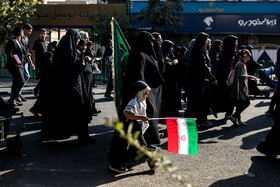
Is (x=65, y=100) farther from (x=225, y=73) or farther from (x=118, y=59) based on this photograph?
(x=225, y=73)

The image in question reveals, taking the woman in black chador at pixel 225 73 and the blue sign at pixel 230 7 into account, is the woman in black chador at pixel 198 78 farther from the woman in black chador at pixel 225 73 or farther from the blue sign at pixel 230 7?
the blue sign at pixel 230 7

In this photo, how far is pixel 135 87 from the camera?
4.43 m

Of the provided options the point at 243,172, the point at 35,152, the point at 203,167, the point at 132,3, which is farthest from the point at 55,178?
the point at 132,3

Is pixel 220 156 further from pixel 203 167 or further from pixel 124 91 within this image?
pixel 124 91

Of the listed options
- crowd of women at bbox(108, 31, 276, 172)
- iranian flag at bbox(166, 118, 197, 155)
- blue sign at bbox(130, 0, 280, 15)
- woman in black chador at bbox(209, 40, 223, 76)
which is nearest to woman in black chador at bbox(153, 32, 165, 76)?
crowd of women at bbox(108, 31, 276, 172)

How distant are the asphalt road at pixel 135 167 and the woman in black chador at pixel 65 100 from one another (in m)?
0.30

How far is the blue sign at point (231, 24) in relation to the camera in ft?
89.2

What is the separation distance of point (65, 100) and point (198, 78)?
112 inches

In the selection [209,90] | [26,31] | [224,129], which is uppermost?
[26,31]

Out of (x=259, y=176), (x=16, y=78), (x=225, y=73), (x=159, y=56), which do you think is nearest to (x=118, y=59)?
(x=159, y=56)

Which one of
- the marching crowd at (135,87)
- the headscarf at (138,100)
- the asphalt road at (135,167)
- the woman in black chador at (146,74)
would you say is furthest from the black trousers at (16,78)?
the headscarf at (138,100)

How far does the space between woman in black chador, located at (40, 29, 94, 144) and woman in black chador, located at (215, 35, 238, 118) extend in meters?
3.69

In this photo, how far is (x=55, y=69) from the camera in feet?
19.0

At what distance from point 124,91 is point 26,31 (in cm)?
509
